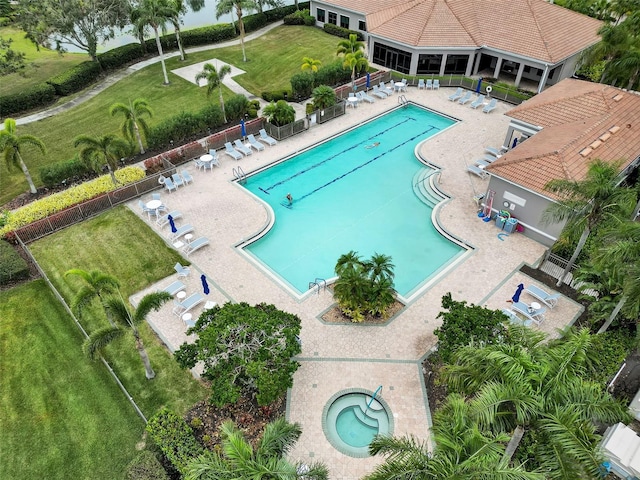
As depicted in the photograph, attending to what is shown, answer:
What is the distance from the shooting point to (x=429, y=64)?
3800 cm

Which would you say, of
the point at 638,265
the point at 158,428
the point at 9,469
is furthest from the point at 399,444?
the point at 9,469

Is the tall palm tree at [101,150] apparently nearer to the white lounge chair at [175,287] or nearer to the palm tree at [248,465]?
the white lounge chair at [175,287]

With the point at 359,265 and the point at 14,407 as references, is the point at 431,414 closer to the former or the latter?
the point at 359,265

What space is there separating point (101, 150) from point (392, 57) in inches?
1054

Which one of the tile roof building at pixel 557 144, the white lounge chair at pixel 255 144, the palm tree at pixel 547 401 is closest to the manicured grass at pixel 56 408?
the palm tree at pixel 547 401

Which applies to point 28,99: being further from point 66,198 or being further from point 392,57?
point 392,57

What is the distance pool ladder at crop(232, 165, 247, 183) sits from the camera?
26406 mm

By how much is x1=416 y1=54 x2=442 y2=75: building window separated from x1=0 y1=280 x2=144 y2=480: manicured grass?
33364 millimetres

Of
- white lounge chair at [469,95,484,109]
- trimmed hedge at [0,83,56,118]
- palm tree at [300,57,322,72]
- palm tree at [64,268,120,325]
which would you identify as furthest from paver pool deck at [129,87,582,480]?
trimmed hedge at [0,83,56,118]

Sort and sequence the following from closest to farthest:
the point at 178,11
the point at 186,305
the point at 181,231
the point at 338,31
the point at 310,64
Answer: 1. the point at 186,305
2. the point at 181,231
3. the point at 310,64
4. the point at 178,11
5. the point at 338,31

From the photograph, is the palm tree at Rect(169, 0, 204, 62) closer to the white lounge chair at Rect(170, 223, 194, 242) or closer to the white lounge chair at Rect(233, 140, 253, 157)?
the white lounge chair at Rect(233, 140, 253, 157)

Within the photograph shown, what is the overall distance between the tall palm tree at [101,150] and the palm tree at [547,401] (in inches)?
848

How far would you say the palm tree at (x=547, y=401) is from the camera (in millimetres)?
8547

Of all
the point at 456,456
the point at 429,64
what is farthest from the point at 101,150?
the point at 429,64
